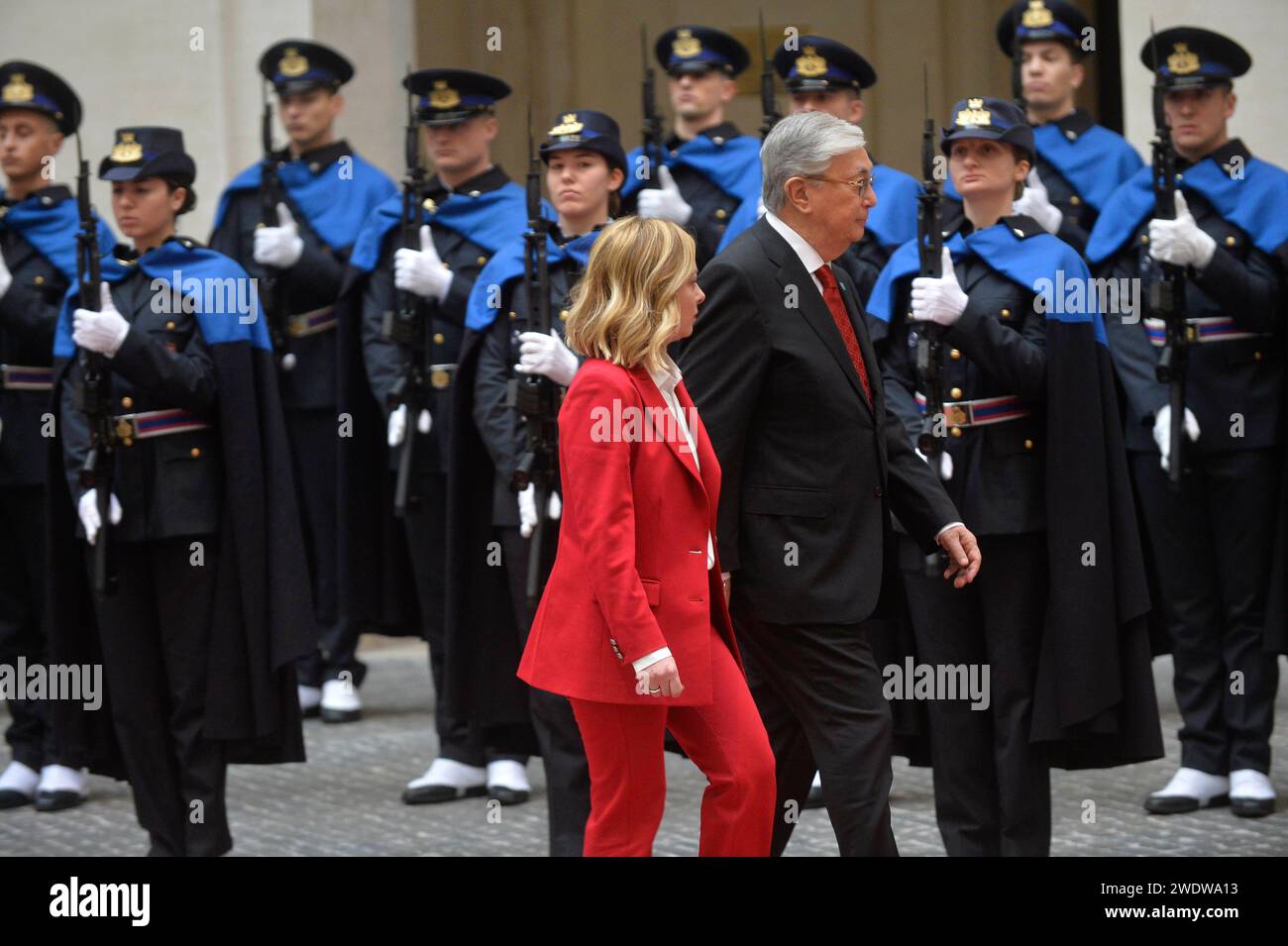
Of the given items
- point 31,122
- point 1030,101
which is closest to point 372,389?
point 31,122

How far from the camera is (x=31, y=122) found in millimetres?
8227

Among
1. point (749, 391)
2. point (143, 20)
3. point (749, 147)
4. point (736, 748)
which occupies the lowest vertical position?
point (736, 748)

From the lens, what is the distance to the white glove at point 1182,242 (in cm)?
699

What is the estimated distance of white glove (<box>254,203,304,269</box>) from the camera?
8641 mm

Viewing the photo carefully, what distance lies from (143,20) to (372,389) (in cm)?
343

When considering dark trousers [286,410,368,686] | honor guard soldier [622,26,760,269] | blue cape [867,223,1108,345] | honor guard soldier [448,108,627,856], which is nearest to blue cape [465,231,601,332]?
honor guard soldier [448,108,627,856]

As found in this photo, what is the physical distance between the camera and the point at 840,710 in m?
5.10

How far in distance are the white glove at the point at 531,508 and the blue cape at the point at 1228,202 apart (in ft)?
6.90

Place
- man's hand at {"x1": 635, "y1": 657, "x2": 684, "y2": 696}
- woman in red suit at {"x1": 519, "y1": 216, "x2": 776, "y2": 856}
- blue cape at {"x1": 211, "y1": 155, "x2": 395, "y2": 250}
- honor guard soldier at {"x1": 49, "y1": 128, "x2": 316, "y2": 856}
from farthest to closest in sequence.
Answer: blue cape at {"x1": 211, "y1": 155, "x2": 395, "y2": 250} → honor guard soldier at {"x1": 49, "y1": 128, "x2": 316, "y2": 856} → woman in red suit at {"x1": 519, "y1": 216, "x2": 776, "y2": 856} → man's hand at {"x1": 635, "y1": 657, "x2": 684, "y2": 696}

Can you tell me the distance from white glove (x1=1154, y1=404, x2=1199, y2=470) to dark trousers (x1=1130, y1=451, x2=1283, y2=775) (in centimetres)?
19

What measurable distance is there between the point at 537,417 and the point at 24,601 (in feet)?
8.33

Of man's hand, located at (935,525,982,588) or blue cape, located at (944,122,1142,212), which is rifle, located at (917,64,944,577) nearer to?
man's hand, located at (935,525,982,588)

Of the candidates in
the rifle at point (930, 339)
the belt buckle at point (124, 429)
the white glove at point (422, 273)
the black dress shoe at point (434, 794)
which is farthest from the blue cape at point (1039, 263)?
the black dress shoe at point (434, 794)
